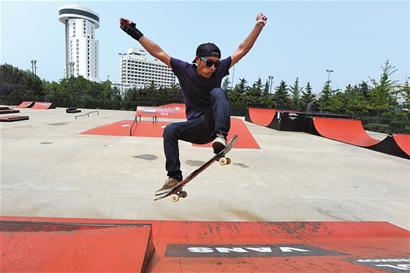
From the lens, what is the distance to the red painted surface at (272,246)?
2.66 m

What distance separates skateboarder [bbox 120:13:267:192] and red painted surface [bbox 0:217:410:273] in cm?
90

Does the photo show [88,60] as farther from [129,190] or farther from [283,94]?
[129,190]

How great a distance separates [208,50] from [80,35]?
14459 centimetres

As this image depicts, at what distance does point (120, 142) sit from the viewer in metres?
12.1

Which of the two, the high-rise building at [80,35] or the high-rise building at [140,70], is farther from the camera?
the high-rise building at [80,35]

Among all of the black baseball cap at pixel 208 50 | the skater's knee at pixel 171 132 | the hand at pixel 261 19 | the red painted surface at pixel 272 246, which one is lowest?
the red painted surface at pixel 272 246

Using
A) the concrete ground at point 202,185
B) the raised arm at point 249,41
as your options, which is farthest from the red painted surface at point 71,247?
the raised arm at point 249,41

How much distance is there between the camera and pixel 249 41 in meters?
3.45

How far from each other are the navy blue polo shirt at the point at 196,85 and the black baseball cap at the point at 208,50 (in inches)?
8.4

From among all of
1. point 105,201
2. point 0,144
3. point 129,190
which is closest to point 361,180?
point 129,190

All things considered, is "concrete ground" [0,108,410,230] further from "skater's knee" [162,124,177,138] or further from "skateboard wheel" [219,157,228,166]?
"skateboard wheel" [219,157,228,166]

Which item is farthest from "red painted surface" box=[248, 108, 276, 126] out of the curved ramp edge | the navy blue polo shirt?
the navy blue polo shirt

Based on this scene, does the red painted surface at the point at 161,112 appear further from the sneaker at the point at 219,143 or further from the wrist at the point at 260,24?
the sneaker at the point at 219,143

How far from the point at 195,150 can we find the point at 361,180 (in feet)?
18.0
